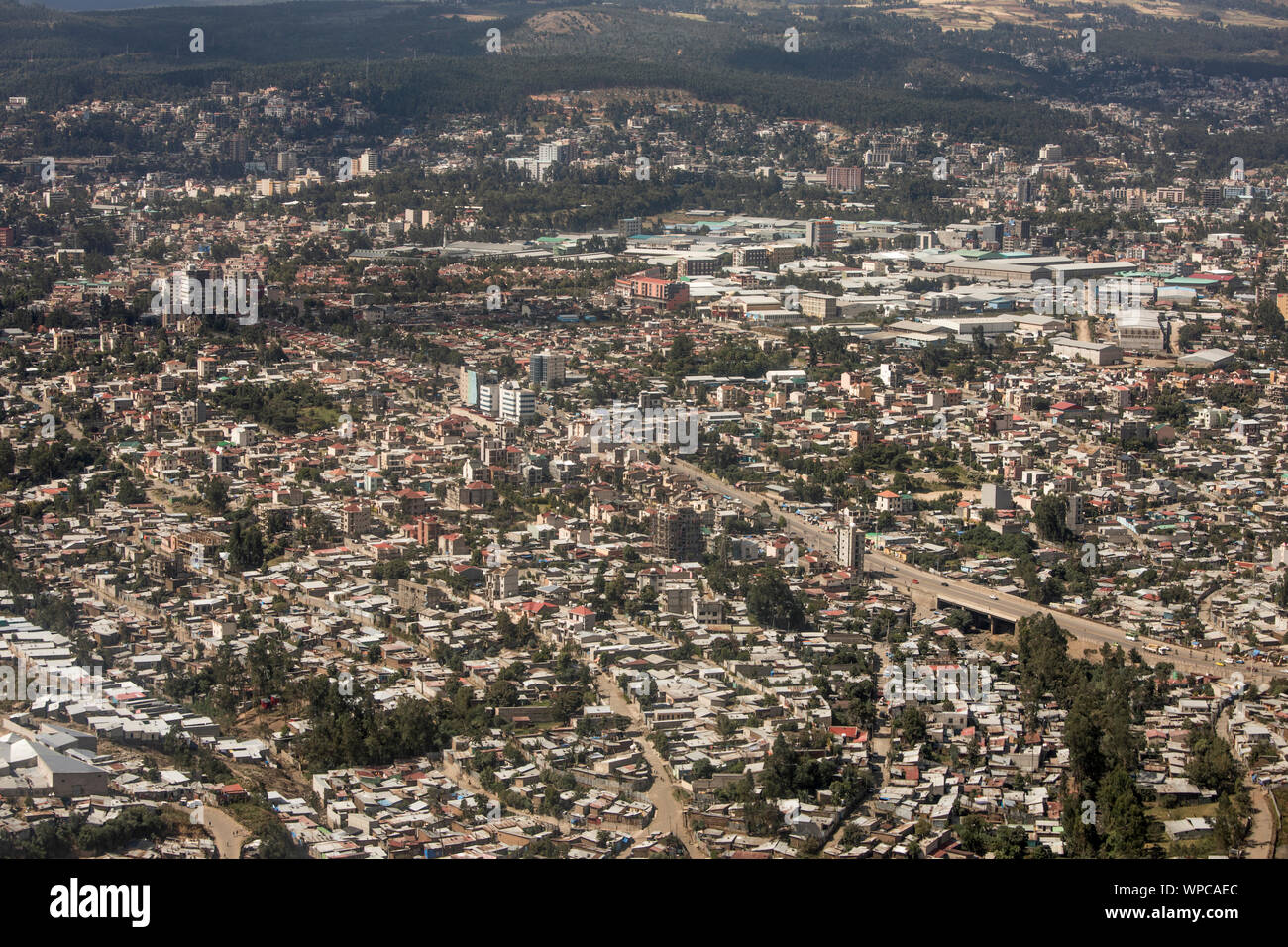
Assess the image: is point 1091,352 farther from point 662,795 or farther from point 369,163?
point 369,163

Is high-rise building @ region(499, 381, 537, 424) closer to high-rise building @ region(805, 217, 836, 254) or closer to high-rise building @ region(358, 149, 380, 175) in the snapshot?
high-rise building @ region(805, 217, 836, 254)

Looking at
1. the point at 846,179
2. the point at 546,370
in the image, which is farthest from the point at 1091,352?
the point at 846,179

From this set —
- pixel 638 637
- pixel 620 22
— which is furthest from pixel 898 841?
pixel 620 22

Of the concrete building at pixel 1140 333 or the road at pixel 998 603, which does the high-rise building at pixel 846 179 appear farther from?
the road at pixel 998 603

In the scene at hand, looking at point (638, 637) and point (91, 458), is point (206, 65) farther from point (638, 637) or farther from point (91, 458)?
point (638, 637)

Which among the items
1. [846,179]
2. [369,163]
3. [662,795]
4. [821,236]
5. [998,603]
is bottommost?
[998,603]

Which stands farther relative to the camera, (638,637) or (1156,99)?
(1156,99)
